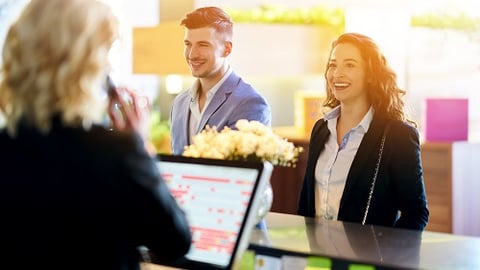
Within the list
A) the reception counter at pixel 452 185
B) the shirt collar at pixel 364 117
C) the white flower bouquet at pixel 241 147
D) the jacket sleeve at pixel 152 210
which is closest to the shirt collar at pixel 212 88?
the shirt collar at pixel 364 117

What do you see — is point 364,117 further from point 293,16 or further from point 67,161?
point 293,16

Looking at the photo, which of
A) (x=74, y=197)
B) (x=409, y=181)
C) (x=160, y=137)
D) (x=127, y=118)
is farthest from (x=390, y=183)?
(x=160, y=137)

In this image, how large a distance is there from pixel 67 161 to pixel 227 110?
1.97 m

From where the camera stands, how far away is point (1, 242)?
1556 millimetres

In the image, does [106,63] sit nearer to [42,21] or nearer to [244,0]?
[42,21]

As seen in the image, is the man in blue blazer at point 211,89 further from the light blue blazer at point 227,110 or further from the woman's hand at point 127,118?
the woman's hand at point 127,118

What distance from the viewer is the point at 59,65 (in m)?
1.52

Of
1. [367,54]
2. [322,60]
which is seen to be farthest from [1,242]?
[322,60]

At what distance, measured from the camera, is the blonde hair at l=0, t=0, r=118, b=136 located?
1511 millimetres

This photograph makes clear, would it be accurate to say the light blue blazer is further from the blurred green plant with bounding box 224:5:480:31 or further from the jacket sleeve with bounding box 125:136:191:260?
the blurred green plant with bounding box 224:5:480:31

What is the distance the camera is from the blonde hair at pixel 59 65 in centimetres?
151

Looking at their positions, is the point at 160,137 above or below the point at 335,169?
below

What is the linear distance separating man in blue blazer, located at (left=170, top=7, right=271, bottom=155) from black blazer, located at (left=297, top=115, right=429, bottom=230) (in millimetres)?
674

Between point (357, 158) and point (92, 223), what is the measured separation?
150 centimetres
